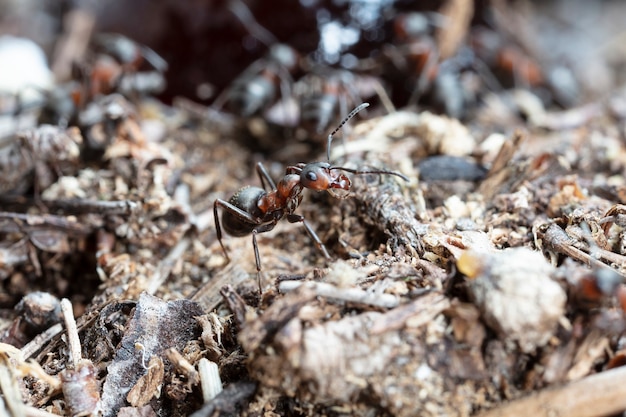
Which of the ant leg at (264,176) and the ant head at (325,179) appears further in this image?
the ant leg at (264,176)

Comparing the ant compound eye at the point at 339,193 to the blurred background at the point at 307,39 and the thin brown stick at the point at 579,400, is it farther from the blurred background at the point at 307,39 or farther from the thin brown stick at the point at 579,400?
the blurred background at the point at 307,39

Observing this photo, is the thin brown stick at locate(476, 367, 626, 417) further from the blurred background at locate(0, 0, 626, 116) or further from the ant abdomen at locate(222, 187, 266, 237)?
the blurred background at locate(0, 0, 626, 116)

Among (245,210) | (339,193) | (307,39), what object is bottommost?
(245,210)

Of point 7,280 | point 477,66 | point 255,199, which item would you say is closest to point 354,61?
point 477,66

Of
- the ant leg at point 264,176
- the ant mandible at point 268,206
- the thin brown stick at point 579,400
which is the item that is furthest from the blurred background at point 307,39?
the thin brown stick at point 579,400

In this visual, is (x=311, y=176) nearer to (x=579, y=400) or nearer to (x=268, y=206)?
(x=268, y=206)

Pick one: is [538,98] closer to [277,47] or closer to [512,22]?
[512,22]

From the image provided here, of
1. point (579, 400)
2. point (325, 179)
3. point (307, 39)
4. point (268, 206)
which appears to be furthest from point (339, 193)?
point (307, 39)

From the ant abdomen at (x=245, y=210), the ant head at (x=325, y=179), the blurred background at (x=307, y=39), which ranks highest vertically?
the blurred background at (x=307, y=39)
